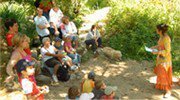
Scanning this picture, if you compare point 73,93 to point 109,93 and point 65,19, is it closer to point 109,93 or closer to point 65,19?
point 109,93

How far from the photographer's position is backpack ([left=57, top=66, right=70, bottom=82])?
26.1 feet

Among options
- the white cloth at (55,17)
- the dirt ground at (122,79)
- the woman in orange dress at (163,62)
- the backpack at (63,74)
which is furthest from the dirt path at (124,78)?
the white cloth at (55,17)

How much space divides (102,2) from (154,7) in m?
2.36

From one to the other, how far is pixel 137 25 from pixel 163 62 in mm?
3163

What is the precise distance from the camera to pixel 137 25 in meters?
10.9

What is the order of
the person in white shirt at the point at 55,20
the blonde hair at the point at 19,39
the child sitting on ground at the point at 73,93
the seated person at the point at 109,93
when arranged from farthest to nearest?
the person in white shirt at the point at 55,20 → the blonde hair at the point at 19,39 → the seated person at the point at 109,93 → the child sitting on ground at the point at 73,93

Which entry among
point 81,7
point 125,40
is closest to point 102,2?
point 81,7

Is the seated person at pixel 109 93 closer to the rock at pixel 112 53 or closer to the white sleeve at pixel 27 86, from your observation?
the white sleeve at pixel 27 86

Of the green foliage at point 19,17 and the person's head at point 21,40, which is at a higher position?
the green foliage at point 19,17

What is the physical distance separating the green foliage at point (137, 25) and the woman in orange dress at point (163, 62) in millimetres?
1945

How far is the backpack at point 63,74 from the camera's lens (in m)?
7.95

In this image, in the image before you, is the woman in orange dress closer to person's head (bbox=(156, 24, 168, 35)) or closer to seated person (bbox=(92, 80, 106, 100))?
person's head (bbox=(156, 24, 168, 35))

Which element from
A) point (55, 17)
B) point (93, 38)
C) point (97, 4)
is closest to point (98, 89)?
point (93, 38)

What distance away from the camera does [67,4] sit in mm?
12367
